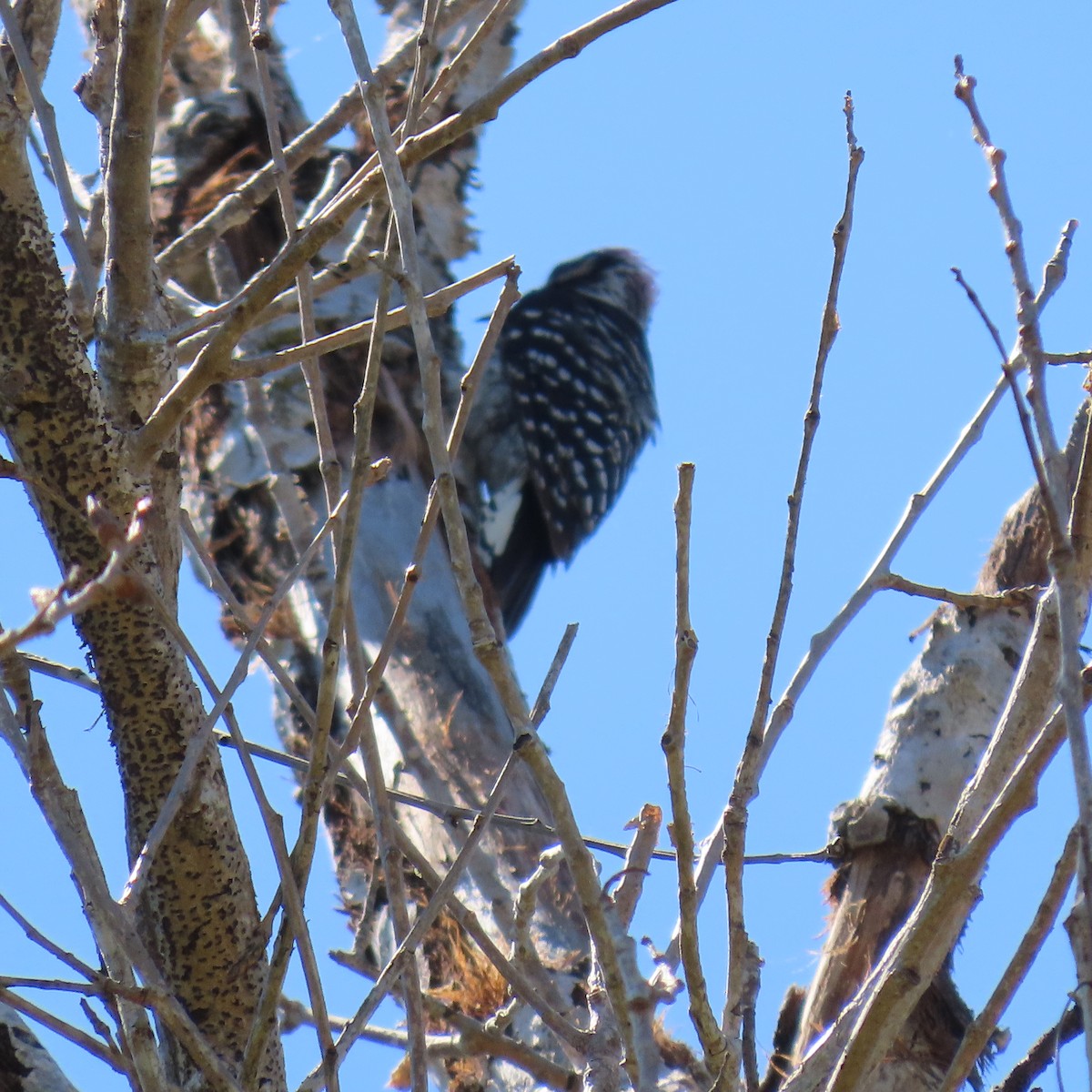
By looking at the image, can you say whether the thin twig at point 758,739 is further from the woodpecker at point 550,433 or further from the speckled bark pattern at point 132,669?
the woodpecker at point 550,433

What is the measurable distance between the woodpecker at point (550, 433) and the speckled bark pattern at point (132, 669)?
292 centimetres

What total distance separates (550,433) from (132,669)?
333 cm

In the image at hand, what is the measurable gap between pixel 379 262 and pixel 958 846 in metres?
0.75

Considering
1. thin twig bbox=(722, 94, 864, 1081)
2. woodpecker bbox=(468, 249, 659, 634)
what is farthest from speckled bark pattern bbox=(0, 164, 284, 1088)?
woodpecker bbox=(468, 249, 659, 634)

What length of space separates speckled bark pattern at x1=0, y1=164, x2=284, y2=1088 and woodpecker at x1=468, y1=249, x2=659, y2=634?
292 centimetres

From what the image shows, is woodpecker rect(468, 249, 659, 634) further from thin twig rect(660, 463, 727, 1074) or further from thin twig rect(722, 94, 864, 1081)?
thin twig rect(660, 463, 727, 1074)

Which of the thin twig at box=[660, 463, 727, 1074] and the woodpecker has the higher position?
the woodpecker

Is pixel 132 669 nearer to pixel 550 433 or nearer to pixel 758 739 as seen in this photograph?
pixel 758 739

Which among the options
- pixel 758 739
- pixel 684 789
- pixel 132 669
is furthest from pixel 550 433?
pixel 684 789

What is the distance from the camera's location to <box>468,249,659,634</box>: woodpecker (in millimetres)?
4660

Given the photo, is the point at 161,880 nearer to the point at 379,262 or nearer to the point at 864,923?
the point at 379,262

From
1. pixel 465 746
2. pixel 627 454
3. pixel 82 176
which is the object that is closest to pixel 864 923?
pixel 465 746

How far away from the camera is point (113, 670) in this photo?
1501mm

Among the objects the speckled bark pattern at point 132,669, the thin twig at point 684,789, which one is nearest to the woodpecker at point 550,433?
the speckled bark pattern at point 132,669
